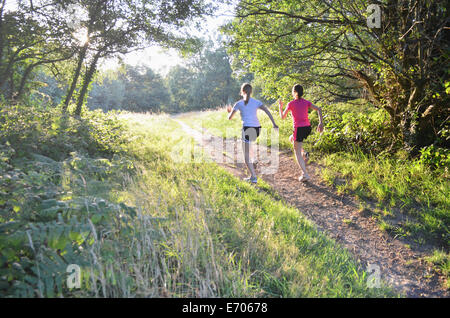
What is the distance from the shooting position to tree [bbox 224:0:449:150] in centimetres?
550

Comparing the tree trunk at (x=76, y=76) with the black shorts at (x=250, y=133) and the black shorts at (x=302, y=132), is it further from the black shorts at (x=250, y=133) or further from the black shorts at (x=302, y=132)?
the black shorts at (x=302, y=132)

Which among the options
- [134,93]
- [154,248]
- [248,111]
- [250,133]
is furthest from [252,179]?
[134,93]

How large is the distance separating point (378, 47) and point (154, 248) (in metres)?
7.16

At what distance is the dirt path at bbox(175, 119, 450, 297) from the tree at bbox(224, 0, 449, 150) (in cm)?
252

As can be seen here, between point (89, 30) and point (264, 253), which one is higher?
point (89, 30)

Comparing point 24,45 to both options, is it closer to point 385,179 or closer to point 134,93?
point 385,179

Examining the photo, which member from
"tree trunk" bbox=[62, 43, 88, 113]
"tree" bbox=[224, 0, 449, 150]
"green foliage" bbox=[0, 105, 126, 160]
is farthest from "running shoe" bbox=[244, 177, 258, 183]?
"tree trunk" bbox=[62, 43, 88, 113]

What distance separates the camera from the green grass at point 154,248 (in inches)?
72.4

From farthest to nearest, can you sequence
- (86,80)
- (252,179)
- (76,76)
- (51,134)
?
(86,80) → (76,76) → (252,179) → (51,134)

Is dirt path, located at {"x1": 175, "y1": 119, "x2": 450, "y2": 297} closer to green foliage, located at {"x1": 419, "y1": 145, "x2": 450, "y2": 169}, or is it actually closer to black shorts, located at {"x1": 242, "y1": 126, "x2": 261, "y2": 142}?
black shorts, located at {"x1": 242, "y1": 126, "x2": 261, "y2": 142}

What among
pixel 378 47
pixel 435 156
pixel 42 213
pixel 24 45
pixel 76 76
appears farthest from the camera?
pixel 76 76

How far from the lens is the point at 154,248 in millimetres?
2408

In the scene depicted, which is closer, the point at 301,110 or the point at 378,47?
the point at 301,110
